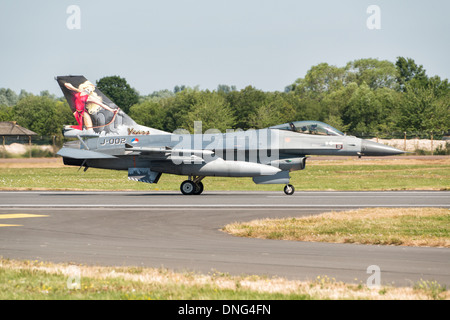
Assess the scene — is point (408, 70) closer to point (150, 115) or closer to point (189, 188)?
point (150, 115)

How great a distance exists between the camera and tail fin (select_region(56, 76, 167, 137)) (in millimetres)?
31016

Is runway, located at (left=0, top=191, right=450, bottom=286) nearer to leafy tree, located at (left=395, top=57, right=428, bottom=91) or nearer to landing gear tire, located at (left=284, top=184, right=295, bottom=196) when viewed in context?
landing gear tire, located at (left=284, top=184, right=295, bottom=196)

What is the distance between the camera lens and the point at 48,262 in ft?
38.1

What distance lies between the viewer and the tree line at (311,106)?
242 feet

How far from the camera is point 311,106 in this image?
9900cm

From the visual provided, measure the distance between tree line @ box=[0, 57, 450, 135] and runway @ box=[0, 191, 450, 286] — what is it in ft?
142

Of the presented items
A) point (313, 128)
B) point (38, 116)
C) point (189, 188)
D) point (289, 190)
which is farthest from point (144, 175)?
point (38, 116)

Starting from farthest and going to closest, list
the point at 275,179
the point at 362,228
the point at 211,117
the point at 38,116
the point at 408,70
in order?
the point at 408,70 < the point at 38,116 < the point at 211,117 < the point at 275,179 < the point at 362,228

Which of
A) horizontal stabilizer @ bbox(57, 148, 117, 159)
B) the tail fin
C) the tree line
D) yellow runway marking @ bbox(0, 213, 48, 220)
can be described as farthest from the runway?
the tree line

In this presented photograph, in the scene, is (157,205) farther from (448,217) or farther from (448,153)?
(448,153)

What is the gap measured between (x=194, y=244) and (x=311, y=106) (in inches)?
3422

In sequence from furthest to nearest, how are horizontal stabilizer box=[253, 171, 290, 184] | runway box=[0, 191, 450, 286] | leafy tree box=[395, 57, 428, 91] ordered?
leafy tree box=[395, 57, 428, 91] → horizontal stabilizer box=[253, 171, 290, 184] → runway box=[0, 191, 450, 286]

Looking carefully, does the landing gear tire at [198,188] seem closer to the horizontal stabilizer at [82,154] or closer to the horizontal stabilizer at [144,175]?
the horizontal stabilizer at [144,175]

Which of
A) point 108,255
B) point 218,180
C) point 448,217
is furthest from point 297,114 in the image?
point 108,255
